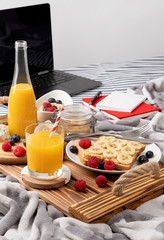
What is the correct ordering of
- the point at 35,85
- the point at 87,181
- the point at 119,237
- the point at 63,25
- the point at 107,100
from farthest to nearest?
1. the point at 63,25
2. the point at 35,85
3. the point at 107,100
4. the point at 87,181
5. the point at 119,237

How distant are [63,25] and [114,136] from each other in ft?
8.95

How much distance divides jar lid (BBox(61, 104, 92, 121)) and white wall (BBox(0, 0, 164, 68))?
2567mm

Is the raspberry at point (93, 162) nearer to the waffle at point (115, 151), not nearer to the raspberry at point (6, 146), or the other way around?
the waffle at point (115, 151)

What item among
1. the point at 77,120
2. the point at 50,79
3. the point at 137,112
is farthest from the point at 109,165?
the point at 50,79

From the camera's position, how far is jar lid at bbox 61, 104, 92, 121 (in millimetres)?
1361

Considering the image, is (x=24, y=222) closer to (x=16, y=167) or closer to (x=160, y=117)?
(x=16, y=167)

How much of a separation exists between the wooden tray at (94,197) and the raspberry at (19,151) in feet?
0.18

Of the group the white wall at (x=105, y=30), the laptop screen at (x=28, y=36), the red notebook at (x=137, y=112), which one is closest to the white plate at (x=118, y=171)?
the red notebook at (x=137, y=112)

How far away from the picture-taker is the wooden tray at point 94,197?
99 centimetres

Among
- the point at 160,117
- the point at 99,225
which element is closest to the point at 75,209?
the point at 99,225

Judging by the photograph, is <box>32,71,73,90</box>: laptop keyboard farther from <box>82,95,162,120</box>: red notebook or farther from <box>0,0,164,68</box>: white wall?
<box>0,0,164,68</box>: white wall

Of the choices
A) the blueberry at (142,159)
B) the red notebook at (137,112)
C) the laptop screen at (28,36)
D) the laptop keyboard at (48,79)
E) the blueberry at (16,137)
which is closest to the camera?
the blueberry at (142,159)

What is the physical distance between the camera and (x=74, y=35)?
404cm

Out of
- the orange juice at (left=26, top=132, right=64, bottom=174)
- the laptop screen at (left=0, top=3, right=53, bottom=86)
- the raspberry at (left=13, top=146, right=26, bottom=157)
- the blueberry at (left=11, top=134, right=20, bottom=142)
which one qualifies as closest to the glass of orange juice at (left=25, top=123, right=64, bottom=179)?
the orange juice at (left=26, top=132, right=64, bottom=174)
